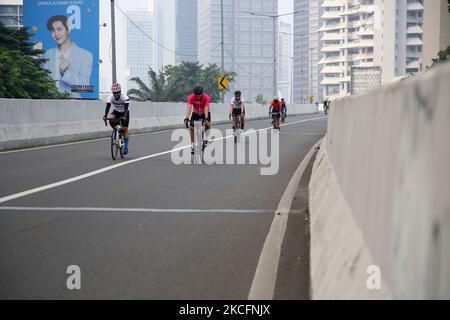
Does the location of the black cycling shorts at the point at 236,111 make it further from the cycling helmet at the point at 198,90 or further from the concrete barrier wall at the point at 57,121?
the cycling helmet at the point at 198,90

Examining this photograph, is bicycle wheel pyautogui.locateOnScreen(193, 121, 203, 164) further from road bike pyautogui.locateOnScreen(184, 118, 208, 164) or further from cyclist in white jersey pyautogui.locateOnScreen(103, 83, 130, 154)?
cyclist in white jersey pyautogui.locateOnScreen(103, 83, 130, 154)

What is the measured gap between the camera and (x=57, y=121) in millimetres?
22234

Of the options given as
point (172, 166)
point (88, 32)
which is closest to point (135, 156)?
point (172, 166)

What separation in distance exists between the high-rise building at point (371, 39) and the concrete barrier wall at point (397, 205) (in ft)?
445

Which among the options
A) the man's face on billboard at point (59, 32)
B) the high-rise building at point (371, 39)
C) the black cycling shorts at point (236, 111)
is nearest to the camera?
the black cycling shorts at point (236, 111)

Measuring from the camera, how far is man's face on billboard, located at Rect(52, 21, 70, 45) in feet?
149

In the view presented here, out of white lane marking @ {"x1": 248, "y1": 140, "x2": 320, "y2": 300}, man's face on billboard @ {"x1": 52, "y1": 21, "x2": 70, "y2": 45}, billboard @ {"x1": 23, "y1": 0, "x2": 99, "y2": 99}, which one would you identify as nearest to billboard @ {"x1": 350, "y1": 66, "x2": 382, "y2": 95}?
billboard @ {"x1": 23, "y1": 0, "x2": 99, "y2": 99}

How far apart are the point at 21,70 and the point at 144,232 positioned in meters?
41.9

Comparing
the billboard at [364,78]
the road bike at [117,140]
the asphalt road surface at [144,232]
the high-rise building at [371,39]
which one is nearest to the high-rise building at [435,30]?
the billboard at [364,78]

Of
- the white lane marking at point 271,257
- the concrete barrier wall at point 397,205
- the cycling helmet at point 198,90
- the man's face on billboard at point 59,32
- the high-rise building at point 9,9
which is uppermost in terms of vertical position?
the high-rise building at point 9,9

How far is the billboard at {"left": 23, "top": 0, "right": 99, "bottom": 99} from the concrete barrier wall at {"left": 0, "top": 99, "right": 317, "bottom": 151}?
13.6 metres

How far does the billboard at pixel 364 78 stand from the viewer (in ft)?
198

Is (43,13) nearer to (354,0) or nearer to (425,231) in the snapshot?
(425,231)

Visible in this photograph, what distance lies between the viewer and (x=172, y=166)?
14.6 meters
